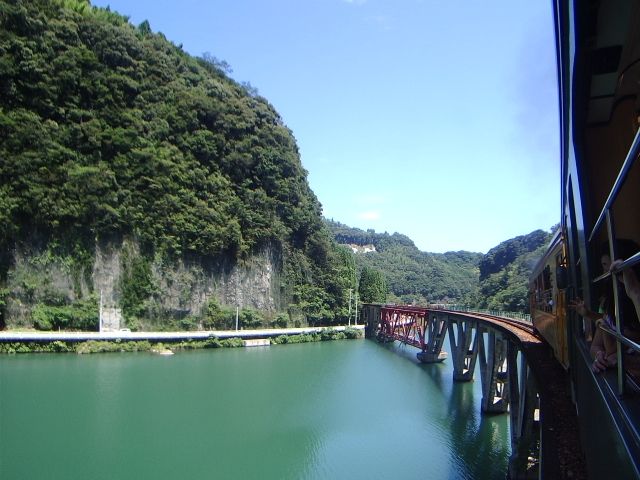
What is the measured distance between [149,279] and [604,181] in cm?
3560

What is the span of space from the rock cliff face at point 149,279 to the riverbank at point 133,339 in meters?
2.65

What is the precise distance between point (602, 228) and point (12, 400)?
19881 mm

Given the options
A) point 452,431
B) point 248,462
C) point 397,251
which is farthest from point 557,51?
point 397,251

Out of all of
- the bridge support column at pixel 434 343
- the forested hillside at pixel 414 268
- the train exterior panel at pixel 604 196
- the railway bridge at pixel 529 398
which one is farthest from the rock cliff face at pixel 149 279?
the forested hillside at pixel 414 268

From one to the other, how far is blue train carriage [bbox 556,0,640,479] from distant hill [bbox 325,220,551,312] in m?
8.67

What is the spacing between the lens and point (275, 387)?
20.7 metres

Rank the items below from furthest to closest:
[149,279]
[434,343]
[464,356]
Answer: [149,279], [434,343], [464,356]

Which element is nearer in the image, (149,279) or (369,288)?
(149,279)

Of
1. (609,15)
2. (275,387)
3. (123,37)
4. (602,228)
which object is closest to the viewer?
(609,15)

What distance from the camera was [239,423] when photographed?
15.2 meters

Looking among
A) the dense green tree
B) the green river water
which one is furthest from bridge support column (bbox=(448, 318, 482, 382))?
the dense green tree

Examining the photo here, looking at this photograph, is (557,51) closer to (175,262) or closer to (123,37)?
(175,262)

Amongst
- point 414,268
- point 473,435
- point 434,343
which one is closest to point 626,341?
point 473,435

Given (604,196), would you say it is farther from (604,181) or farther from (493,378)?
(493,378)
